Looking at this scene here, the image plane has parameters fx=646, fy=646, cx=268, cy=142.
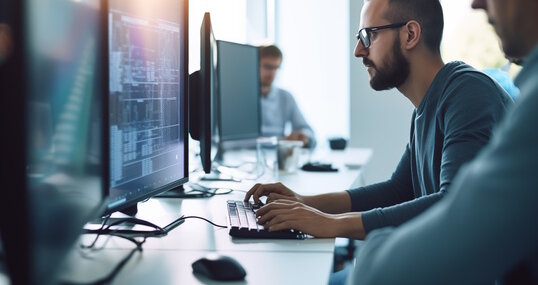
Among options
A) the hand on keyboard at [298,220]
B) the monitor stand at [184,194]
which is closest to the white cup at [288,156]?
the monitor stand at [184,194]

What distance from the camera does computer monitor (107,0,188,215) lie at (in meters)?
1.30

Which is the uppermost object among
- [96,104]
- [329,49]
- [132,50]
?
[329,49]

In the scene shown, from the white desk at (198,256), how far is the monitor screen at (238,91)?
791 mm

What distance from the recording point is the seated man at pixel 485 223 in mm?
719

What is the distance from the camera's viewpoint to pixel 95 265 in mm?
1161

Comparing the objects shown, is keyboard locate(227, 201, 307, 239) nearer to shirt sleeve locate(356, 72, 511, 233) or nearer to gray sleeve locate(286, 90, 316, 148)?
shirt sleeve locate(356, 72, 511, 233)

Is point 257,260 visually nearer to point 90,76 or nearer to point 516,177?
point 90,76

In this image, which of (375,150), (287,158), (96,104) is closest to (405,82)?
(287,158)

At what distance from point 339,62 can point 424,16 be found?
310cm

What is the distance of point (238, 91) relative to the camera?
266cm

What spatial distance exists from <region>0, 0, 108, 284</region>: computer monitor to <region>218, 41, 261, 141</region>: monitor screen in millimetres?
1377

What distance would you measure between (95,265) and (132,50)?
1.52ft

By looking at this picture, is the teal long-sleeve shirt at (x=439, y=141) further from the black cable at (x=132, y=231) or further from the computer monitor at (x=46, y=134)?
the computer monitor at (x=46, y=134)

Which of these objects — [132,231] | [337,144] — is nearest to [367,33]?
[132,231]
